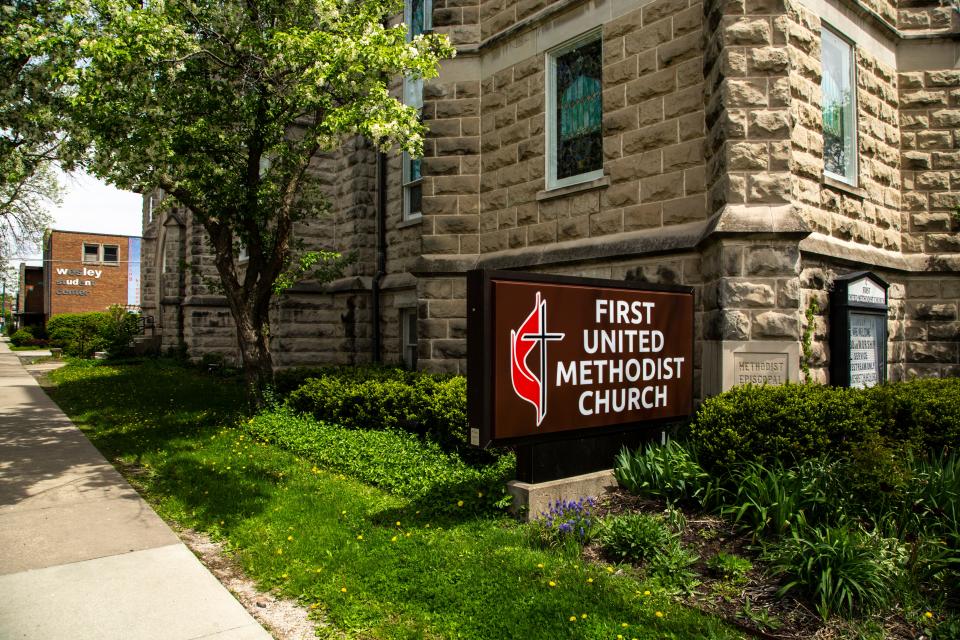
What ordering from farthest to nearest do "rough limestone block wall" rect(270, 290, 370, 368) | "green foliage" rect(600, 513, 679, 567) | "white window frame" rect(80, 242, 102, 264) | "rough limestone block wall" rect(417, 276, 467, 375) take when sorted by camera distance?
"white window frame" rect(80, 242, 102, 264)
"rough limestone block wall" rect(270, 290, 370, 368)
"rough limestone block wall" rect(417, 276, 467, 375)
"green foliage" rect(600, 513, 679, 567)

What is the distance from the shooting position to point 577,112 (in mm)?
9594

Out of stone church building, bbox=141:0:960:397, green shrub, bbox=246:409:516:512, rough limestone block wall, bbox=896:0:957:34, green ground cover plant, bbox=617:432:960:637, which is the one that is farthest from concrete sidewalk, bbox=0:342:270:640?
rough limestone block wall, bbox=896:0:957:34

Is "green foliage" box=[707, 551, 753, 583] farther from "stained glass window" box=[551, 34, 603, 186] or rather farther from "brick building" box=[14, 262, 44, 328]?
"brick building" box=[14, 262, 44, 328]

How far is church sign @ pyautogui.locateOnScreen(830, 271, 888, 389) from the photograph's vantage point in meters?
7.74

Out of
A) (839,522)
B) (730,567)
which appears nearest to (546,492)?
(730,567)

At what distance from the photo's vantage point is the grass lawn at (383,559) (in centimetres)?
404

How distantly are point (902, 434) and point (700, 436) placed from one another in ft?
6.51

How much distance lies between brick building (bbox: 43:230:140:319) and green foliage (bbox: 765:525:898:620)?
57.0m

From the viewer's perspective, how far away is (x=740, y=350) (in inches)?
280

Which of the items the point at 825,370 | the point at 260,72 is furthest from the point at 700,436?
the point at 260,72

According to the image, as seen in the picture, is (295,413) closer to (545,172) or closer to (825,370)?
(545,172)

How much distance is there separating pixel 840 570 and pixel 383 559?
320 centimetres

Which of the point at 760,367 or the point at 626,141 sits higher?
the point at 626,141

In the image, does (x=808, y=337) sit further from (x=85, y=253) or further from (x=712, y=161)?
(x=85, y=253)
